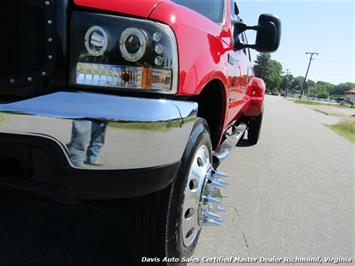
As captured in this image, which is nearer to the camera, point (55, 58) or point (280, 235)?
point (55, 58)

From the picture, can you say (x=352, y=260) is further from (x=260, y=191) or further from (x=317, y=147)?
(x=317, y=147)

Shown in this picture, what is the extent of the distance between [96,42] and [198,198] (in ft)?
3.82

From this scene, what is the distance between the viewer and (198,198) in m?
2.40

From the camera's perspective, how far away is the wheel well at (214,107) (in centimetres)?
290

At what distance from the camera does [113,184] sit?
5.65ft

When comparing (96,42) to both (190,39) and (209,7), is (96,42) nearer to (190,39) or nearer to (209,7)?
(190,39)

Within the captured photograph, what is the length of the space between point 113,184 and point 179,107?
505 millimetres

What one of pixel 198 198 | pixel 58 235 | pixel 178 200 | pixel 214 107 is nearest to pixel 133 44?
pixel 178 200

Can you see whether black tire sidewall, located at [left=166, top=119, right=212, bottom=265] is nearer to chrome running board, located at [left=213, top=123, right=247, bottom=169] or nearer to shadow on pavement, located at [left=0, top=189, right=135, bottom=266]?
shadow on pavement, located at [left=0, top=189, right=135, bottom=266]

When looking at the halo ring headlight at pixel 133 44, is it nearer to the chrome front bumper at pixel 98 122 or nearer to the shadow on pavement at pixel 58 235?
the chrome front bumper at pixel 98 122

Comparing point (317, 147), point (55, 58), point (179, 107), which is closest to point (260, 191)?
point (179, 107)

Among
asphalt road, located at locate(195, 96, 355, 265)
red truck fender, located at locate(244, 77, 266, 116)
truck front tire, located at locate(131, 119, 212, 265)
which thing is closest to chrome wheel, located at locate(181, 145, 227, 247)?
truck front tire, located at locate(131, 119, 212, 265)

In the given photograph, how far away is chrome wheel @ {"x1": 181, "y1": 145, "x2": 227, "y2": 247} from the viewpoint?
90.0 inches

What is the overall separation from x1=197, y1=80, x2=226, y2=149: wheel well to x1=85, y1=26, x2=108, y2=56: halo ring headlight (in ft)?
3.96
